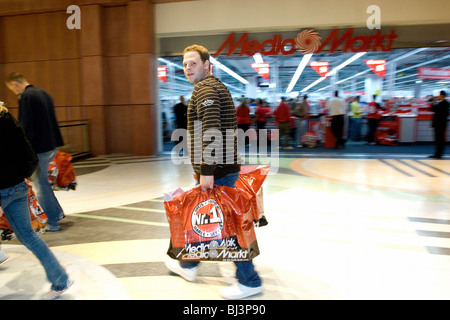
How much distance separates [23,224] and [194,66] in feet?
5.08

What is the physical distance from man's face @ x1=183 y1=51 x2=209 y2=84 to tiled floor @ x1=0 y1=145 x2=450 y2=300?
59.5 inches

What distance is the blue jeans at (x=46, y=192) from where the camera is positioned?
3.78 meters

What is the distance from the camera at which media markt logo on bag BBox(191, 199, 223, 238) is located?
238 cm

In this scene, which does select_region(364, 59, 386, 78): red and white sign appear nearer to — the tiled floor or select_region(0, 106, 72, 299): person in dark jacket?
the tiled floor

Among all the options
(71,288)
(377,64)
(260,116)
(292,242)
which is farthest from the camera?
(377,64)

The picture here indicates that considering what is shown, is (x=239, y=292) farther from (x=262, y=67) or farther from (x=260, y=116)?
(x=262, y=67)

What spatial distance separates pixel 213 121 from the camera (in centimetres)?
228

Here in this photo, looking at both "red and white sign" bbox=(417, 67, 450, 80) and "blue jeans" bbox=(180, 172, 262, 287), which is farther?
"red and white sign" bbox=(417, 67, 450, 80)

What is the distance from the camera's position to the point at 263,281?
2.75 meters

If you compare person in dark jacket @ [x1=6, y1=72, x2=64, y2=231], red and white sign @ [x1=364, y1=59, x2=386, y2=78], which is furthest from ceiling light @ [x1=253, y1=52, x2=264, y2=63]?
person in dark jacket @ [x1=6, y1=72, x2=64, y2=231]

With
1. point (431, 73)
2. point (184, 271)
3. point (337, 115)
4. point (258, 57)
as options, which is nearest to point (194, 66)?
point (184, 271)
